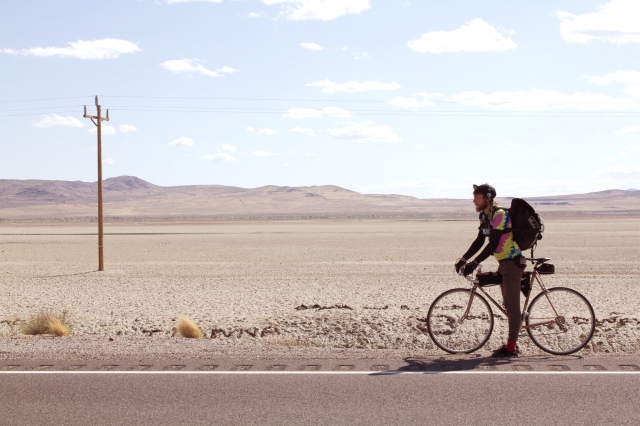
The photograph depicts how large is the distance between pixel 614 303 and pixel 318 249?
70.2ft

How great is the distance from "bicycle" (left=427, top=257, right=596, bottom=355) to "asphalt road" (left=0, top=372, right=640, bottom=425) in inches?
47.0

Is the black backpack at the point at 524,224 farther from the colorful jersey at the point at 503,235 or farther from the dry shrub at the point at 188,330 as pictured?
the dry shrub at the point at 188,330

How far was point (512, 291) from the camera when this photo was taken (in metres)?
8.45

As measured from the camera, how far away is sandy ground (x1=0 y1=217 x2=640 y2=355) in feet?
37.9

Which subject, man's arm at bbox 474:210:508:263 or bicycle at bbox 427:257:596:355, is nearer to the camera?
man's arm at bbox 474:210:508:263

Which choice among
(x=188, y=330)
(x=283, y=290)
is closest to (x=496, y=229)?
(x=188, y=330)

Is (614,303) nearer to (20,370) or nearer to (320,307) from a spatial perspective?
(320,307)

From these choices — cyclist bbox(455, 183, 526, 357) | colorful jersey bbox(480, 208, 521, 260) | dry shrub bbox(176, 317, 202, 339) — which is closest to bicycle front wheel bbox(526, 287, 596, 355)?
cyclist bbox(455, 183, 526, 357)

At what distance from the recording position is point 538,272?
8.65 m

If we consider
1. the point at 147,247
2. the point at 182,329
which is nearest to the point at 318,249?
the point at 147,247

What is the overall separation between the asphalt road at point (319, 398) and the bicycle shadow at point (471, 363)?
244mm

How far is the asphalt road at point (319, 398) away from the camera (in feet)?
19.9

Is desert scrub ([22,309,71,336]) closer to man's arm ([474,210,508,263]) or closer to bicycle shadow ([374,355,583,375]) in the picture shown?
bicycle shadow ([374,355,583,375])

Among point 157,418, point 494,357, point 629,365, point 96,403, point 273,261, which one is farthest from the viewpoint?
point 273,261
